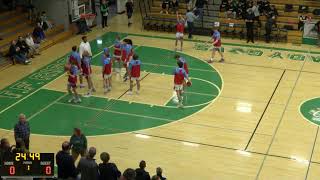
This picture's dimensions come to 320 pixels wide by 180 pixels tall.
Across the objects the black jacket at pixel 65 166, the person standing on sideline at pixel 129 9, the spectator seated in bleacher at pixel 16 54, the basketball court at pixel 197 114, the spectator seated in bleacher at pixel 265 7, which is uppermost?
the spectator seated in bleacher at pixel 265 7

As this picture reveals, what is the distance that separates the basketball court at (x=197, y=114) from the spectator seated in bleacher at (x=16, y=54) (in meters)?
0.56

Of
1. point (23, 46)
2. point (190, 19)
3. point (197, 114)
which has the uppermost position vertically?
point (190, 19)

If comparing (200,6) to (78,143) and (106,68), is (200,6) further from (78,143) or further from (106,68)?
(78,143)

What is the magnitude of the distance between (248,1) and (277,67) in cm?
682

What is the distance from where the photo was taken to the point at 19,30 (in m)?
26.7

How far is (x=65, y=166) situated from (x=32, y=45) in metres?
14.7

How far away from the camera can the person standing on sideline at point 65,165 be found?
10.6 meters

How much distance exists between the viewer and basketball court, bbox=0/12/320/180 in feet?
47.6

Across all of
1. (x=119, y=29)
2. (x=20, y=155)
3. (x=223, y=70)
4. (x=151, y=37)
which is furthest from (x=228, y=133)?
(x=119, y=29)

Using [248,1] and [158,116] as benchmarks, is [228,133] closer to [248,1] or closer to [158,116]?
[158,116]

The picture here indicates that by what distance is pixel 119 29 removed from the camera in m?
29.9

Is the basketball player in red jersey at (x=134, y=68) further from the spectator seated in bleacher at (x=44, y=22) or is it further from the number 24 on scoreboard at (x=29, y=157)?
the spectator seated in bleacher at (x=44, y=22)

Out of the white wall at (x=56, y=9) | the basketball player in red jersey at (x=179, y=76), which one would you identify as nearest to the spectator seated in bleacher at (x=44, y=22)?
the white wall at (x=56, y=9)

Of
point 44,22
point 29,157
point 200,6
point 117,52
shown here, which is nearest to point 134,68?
point 117,52
